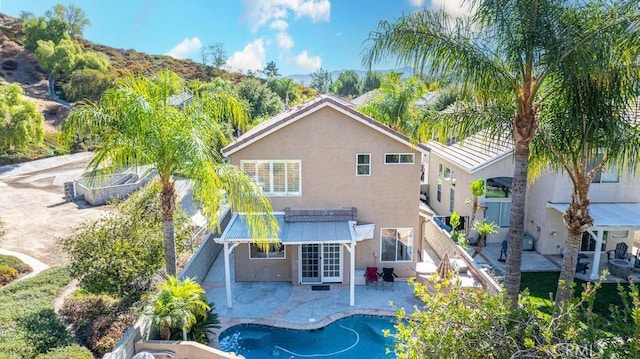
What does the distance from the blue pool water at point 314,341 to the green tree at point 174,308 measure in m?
2.33

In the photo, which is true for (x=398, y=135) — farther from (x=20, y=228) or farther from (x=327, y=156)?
(x=20, y=228)

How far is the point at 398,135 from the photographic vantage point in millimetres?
19953

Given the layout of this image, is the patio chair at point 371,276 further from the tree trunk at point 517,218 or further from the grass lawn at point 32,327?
the grass lawn at point 32,327

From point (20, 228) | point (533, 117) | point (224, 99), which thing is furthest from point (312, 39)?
point (533, 117)

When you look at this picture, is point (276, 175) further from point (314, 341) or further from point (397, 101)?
point (397, 101)

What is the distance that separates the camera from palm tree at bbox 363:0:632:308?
11570 millimetres

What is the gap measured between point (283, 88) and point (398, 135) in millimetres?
69049

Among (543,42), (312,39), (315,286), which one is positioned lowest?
(315,286)

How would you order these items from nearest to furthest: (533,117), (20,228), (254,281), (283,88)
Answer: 1. (533,117)
2. (254,281)
3. (20,228)
4. (283,88)

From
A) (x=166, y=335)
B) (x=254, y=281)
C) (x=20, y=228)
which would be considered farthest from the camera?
(x=20, y=228)

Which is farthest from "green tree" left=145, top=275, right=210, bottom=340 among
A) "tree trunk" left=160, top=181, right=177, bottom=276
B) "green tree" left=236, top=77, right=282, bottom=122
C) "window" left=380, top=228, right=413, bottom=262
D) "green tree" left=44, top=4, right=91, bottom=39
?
"green tree" left=44, top=4, right=91, bottom=39

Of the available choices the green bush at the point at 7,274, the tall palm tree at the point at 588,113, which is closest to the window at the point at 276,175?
the tall palm tree at the point at 588,113

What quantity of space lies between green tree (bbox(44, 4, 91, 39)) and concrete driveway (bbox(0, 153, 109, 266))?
70.4 m

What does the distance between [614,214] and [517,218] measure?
13.8 m
